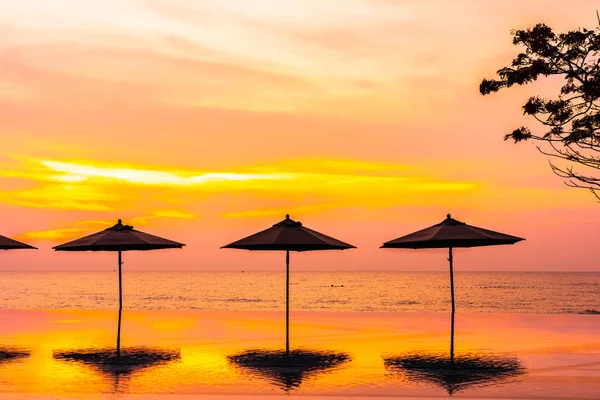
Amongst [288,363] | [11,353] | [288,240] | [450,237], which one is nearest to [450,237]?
[450,237]

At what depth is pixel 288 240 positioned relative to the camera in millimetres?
15297

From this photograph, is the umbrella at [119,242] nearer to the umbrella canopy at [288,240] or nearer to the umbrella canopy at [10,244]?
the umbrella canopy at [10,244]

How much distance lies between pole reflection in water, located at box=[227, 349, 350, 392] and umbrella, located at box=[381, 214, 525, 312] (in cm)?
387

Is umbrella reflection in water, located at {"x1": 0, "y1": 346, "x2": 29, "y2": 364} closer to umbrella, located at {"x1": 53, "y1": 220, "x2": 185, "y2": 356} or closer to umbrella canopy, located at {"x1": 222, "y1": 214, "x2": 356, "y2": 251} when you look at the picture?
umbrella, located at {"x1": 53, "y1": 220, "x2": 185, "y2": 356}

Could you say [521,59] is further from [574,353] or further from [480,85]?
[574,353]

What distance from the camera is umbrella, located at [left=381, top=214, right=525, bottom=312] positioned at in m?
16.2

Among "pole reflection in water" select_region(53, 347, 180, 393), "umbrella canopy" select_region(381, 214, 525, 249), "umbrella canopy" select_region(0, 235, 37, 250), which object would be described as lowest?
"pole reflection in water" select_region(53, 347, 180, 393)

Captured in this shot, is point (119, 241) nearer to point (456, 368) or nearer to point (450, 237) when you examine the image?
point (450, 237)

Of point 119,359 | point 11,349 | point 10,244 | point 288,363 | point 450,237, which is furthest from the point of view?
point 10,244

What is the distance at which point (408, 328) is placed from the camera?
765 inches

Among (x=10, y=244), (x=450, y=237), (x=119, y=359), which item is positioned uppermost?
(x=450, y=237)

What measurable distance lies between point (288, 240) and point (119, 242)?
446 cm

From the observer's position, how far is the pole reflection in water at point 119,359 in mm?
11719

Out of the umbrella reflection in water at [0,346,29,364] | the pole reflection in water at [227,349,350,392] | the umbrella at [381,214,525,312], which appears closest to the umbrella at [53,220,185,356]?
the umbrella reflection in water at [0,346,29,364]
